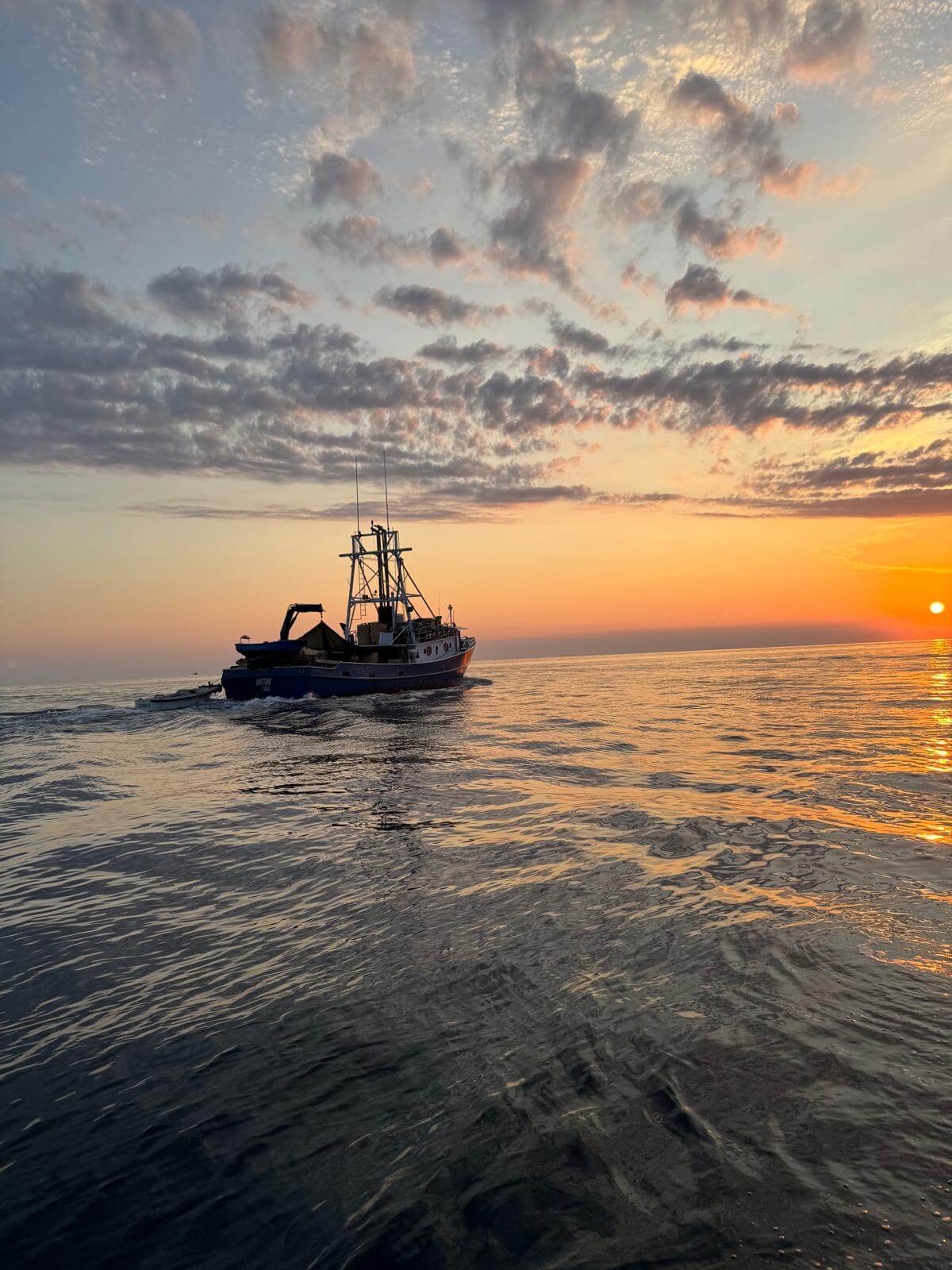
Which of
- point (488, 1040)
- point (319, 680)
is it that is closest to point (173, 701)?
point (319, 680)

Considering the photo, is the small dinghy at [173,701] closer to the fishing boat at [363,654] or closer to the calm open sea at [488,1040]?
the fishing boat at [363,654]

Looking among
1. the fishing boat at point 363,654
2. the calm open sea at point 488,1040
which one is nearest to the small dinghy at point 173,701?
the fishing boat at point 363,654

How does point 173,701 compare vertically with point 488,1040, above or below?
below

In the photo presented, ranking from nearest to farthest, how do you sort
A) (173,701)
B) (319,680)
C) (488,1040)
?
(488,1040) < (319,680) < (173,701)

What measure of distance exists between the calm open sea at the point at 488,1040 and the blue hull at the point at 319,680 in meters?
40.8

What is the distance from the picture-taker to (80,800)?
1859 cm

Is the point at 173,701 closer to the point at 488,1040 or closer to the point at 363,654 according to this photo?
the point at 363,654

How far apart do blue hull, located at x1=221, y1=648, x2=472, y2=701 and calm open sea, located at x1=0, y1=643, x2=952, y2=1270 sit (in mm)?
40791

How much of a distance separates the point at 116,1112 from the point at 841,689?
5422 cm

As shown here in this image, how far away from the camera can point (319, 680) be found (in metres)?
56.5

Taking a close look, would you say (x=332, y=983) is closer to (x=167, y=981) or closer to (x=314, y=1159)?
(x=167, y=981)

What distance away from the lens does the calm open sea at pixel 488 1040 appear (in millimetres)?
3402

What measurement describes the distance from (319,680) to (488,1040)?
175 feet

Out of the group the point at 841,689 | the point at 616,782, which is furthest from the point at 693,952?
the point at 841,689
